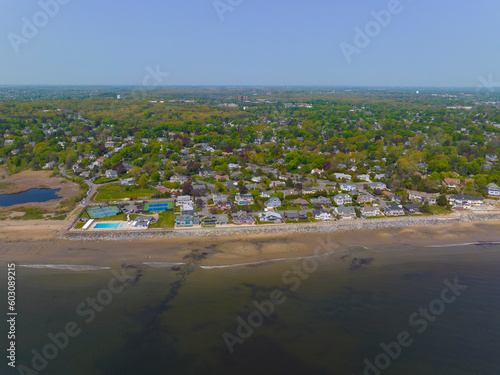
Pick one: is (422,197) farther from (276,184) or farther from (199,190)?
(199,190)

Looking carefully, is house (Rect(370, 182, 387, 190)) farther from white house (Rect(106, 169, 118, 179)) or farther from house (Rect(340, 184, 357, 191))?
white house (Rect(106, 169, 118, 179))

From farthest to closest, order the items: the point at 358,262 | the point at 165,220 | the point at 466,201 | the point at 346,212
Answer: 1. the point at 466,201
2. the point at 346,212
3. the point at 165,220
4. the point at 358,262

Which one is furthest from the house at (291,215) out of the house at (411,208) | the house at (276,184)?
the house at (411,208)

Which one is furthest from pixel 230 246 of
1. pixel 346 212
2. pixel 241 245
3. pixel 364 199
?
pixel 364 199

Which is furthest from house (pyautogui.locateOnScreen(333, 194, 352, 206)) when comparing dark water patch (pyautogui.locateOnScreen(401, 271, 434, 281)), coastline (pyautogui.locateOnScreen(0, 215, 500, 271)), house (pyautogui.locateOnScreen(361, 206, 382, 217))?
dark water patch (pyautogui.locateOnScreen(401, 271, 434, 281))

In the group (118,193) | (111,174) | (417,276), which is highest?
(111,174)

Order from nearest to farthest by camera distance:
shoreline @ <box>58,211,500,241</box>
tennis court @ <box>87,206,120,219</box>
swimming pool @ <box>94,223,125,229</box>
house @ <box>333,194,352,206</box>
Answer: shoreline @ <box>58,211,500,241</box>
swimming pool @ <box>94,223,125,229</box>
tennis court @ <box>87,206,120,219</box>
house @ <box>333,194,352,206</box>

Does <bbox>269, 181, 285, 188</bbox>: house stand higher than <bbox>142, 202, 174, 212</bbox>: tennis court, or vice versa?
<bbox>269, 181, 285, 188</bbox>: house
